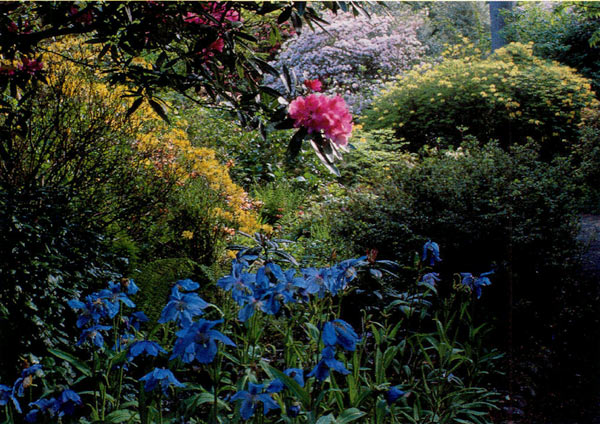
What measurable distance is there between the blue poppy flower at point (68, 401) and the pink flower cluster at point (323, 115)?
3.29 ft

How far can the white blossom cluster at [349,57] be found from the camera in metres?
11.6

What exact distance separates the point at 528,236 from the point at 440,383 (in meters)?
1.51

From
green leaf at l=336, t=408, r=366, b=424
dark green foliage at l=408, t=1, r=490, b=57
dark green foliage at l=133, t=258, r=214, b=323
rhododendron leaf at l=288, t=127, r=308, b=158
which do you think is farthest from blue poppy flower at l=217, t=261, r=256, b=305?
dark green foliage at l=408, t=1, r=490, b=57

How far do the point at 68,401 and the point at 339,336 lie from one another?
2.63 feet

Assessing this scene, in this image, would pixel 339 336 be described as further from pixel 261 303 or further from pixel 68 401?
pixel 68 401

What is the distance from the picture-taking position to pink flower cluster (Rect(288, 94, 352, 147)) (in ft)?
4.81

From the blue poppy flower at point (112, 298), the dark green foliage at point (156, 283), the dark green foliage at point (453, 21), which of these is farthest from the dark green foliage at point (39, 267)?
the dark green foliage at point (453, 21)

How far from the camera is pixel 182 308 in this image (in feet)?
4.61

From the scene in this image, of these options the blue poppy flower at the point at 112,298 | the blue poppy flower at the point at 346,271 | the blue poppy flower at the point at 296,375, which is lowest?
the blue poppy flower at the point at 296,375

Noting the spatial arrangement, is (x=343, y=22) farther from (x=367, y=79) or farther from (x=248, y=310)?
(x=248, y=310)

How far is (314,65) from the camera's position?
1162 cm

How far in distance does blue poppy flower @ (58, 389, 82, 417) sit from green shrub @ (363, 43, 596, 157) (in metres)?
7.67

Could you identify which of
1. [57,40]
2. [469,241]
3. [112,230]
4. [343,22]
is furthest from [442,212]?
[343,22]

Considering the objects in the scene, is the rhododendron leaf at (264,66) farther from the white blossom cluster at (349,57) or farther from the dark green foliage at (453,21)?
the dark green foliage at (453,21)
